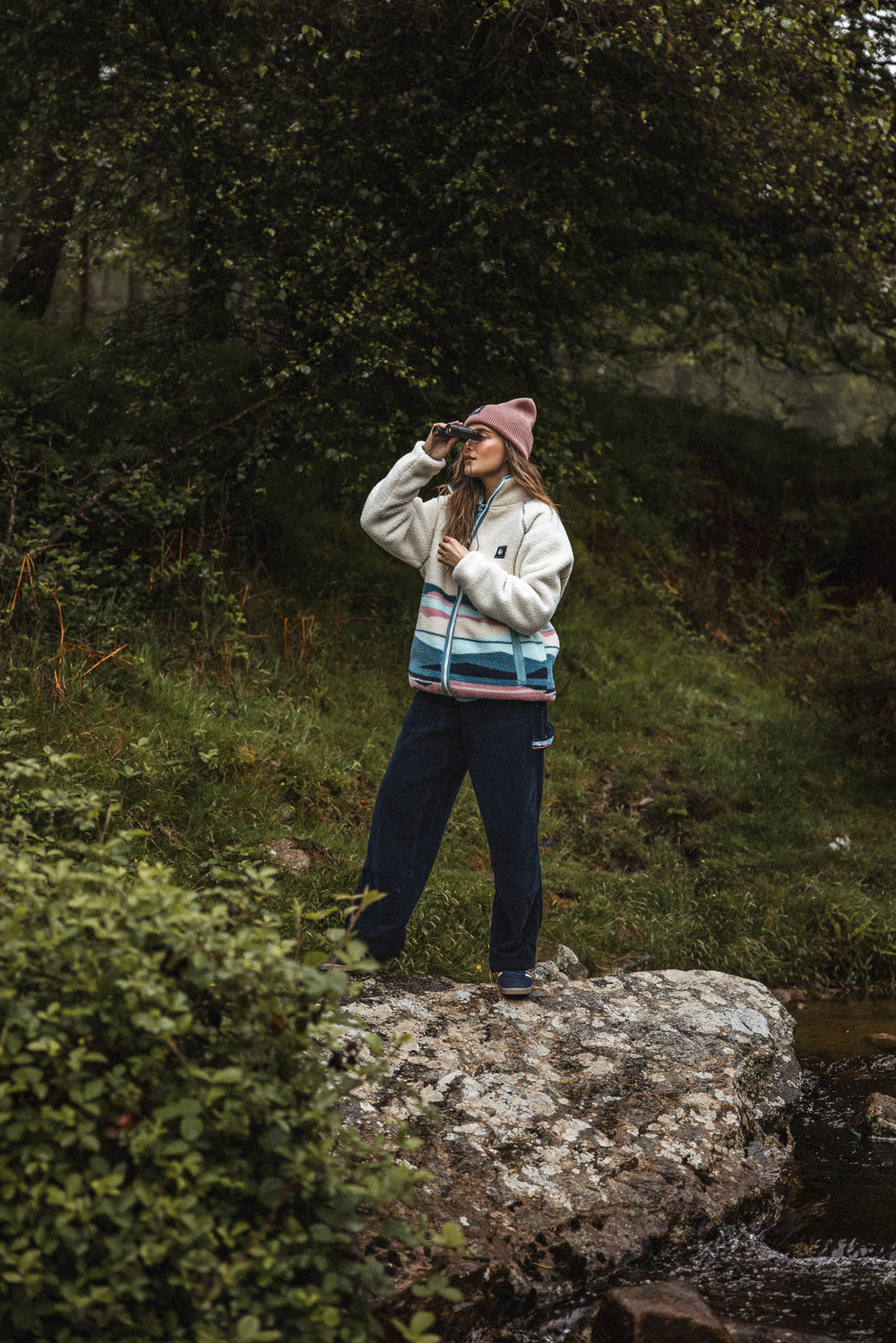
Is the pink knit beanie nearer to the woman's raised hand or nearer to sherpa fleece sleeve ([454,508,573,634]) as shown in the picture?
the woman's raised hand

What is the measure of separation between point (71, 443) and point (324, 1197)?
5.67m

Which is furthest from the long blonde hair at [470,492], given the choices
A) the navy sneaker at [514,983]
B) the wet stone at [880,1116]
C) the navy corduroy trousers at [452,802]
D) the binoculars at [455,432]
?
the wet stone at [880,1116]

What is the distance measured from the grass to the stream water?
4.88 feet

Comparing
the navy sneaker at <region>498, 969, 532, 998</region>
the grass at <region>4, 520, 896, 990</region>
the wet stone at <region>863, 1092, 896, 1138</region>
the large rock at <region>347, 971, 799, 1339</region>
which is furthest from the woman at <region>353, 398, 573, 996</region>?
the wet stone at <region>863, 1092, 896, 1138</region>

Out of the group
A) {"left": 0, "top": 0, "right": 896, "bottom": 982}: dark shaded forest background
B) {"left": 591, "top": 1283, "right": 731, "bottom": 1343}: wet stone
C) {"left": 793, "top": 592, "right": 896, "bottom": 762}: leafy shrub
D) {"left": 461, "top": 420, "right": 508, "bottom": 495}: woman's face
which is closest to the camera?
{"left": 591, "top": 1283, "right": 731, "bottom": 1343}: wet stone

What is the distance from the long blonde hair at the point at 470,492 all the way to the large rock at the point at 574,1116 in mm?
1645

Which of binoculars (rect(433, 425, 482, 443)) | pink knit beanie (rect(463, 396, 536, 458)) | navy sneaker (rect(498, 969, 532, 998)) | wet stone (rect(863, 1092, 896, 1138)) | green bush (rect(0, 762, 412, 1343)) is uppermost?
pink knit beanie (rect(463, 396, 536, 458))

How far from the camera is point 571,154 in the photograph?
6.61 meters

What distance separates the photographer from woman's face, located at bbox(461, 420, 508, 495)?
3613mm

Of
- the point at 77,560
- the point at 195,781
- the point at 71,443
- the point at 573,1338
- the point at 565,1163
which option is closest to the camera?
the point at 573,1338

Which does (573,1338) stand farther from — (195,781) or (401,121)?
(401,121)

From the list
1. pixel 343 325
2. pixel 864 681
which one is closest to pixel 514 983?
pixel 343 325

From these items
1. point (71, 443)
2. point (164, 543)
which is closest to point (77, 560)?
point (164, 543)

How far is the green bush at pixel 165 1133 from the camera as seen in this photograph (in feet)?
6.10
